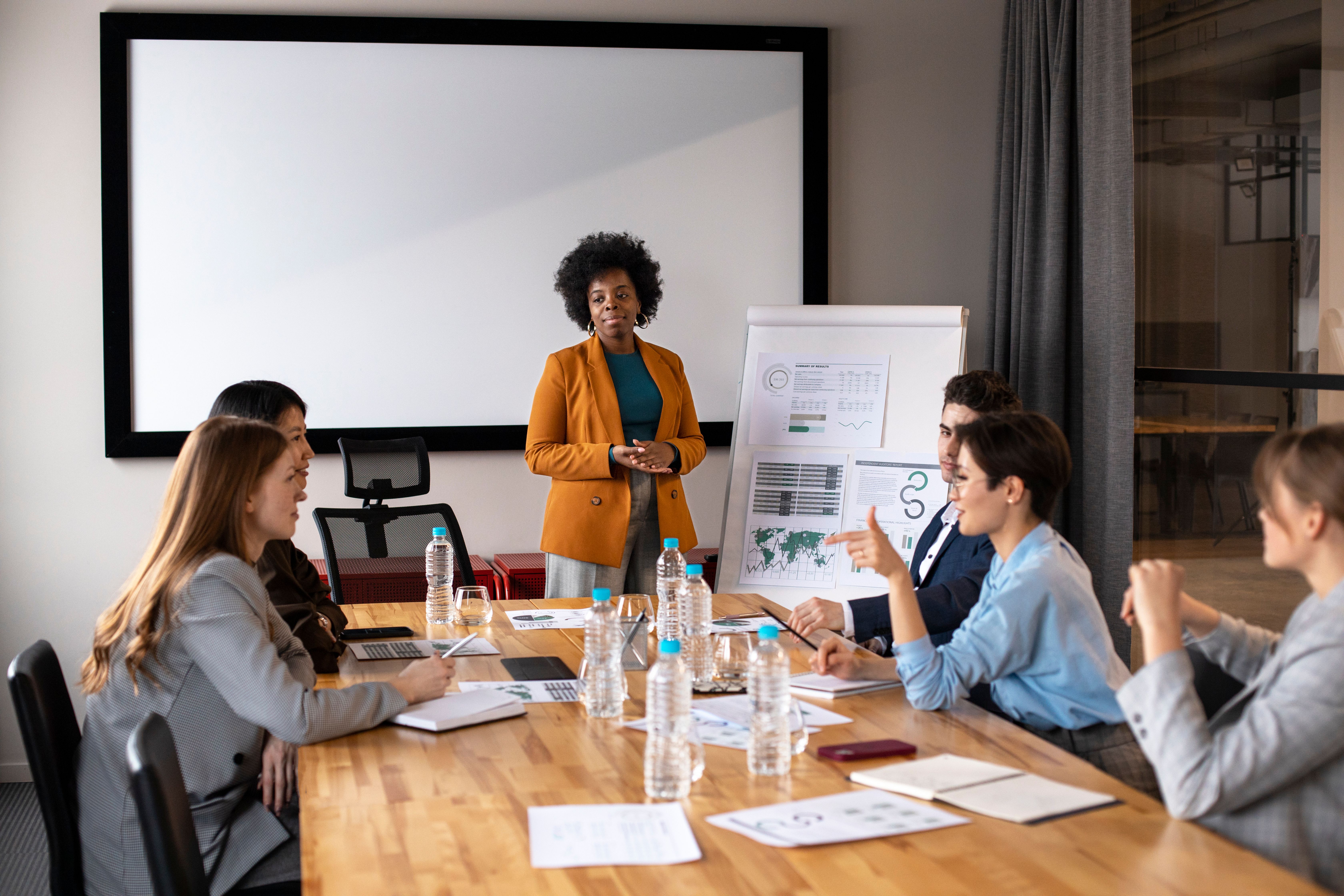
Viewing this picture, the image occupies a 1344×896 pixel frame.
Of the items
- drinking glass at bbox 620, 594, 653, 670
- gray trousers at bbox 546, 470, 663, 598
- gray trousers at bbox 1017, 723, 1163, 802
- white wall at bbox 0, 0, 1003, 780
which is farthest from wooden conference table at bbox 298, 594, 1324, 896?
white wall at bbox 0, 0, 1003, 780

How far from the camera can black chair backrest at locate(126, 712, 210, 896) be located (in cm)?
138

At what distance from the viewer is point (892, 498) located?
13.0 ft

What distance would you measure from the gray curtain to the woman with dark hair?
2457 millimetres

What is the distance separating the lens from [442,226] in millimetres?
4355

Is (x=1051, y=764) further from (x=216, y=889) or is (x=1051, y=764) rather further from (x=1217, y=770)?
(x=216, y=889)

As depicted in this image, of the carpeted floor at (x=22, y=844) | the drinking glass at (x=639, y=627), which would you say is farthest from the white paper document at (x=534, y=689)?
the carpeted floor at (x=22, y=844)

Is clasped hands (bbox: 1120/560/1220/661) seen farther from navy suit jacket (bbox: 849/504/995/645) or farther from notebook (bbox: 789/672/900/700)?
navy suit jacket (bbox: 849/504/995/645)

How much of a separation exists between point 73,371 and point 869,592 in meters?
3.02

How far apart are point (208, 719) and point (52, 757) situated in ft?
0.78

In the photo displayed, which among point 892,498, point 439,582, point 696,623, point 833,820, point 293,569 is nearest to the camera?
point 833,820

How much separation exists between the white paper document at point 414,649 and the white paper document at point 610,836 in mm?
995


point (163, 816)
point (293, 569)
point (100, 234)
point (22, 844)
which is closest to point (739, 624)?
point (293, 569)

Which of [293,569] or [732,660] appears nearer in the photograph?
[732,660]

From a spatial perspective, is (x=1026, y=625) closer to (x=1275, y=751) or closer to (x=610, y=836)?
(x=1275, y=751)
